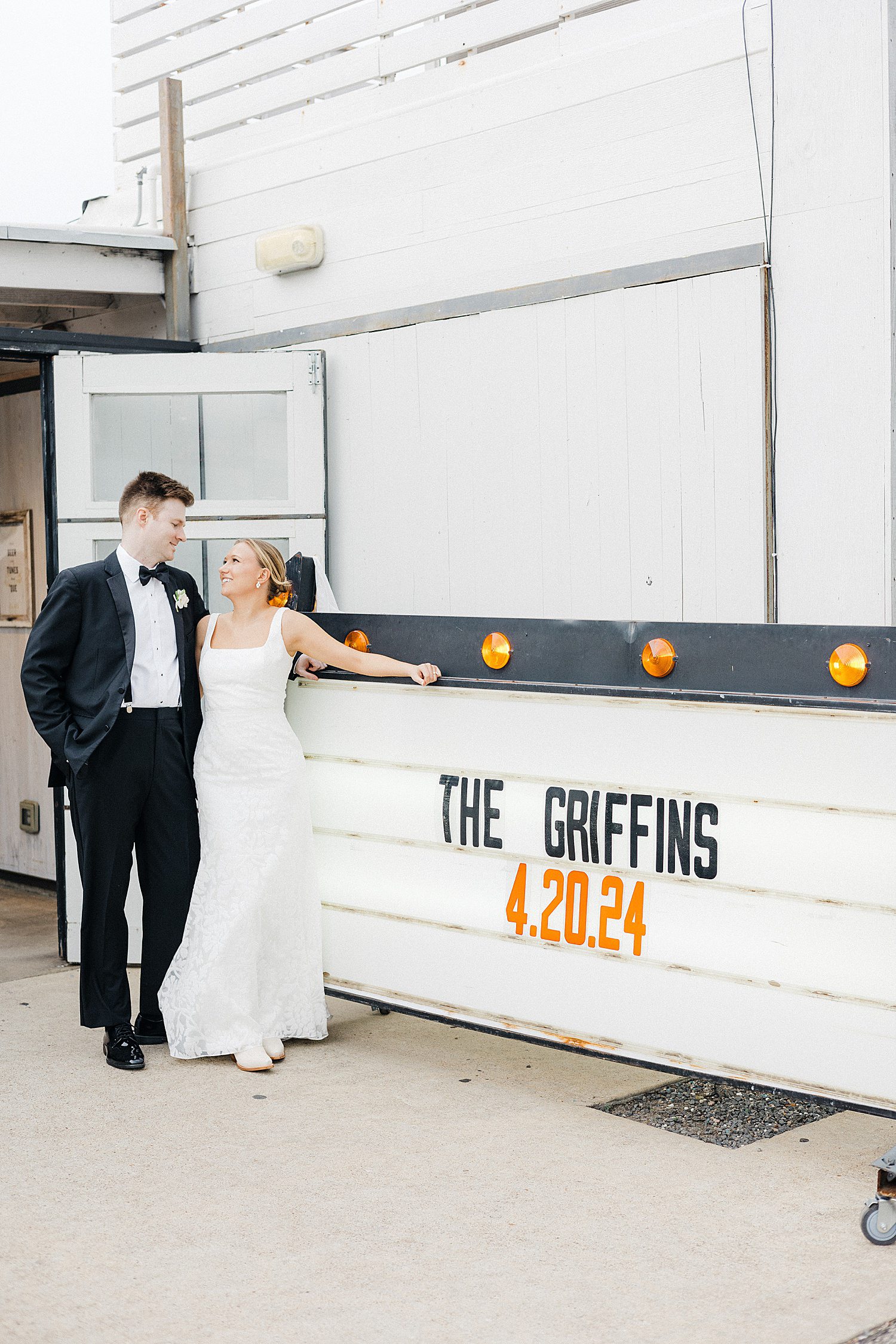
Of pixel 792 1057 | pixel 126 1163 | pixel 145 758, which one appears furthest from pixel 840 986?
pixel 145 758

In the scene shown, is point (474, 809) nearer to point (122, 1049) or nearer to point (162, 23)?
point (122, 1049)

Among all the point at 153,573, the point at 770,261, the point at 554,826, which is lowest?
the point at 554,826

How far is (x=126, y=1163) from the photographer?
161 inches

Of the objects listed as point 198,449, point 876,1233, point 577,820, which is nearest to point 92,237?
point 198,449

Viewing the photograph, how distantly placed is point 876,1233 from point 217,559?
13.4ft

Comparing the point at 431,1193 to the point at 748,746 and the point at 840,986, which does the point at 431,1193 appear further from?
the point at 748,746

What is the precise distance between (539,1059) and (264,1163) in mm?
1285

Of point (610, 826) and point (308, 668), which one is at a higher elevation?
point (308, 668)

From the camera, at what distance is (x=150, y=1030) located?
17.5 ft

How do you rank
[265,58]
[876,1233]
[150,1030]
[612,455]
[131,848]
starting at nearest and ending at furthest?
1. [876,1233]
2. [131,848]
3. [150,1030]
4. [612,455]
5. [265,58]

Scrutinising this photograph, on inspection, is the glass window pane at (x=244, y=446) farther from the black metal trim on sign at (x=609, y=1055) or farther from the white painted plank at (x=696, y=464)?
the black metal trim on sign at (x=609, y=1055)

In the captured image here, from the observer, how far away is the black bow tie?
5.18 meters

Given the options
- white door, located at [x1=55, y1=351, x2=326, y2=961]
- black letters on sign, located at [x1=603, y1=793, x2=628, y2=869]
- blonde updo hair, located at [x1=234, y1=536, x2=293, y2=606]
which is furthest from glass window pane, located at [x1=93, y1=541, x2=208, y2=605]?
black letters on sign, located at [x1=603, y1=793, x2=628, y2=869]

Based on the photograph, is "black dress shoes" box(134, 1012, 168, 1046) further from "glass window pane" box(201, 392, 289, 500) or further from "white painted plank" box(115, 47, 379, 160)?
"white painted plank" box(115, 47, 379, 160)
